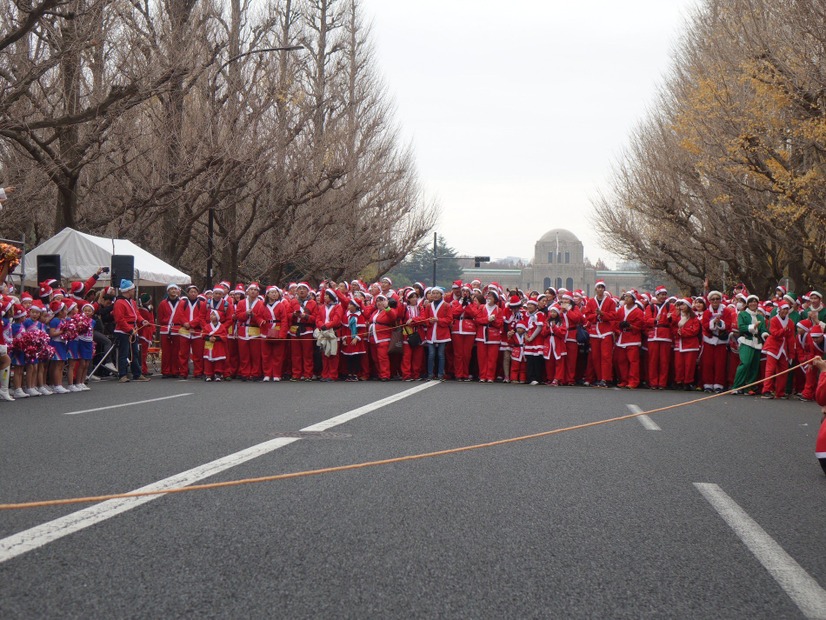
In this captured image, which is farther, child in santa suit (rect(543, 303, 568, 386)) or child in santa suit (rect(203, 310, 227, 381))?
child in santa suit (rect(203, 310, 227, 381))

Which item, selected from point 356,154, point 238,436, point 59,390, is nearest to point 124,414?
point 238,436

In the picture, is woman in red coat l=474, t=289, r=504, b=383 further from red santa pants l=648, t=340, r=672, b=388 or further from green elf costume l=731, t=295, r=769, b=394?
green elf costume l=731, t=295, r=769, b=394

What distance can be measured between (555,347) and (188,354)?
7561 mm

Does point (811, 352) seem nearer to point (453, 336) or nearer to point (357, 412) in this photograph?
point (453, 336)

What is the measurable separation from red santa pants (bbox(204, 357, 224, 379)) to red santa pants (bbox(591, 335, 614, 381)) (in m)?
7.47

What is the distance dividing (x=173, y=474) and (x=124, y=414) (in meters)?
4.73

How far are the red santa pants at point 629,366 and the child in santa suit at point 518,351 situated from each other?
6.25ft

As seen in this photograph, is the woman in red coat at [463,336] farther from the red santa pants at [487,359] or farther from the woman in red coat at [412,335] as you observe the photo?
the woman in red coat at [412,335]

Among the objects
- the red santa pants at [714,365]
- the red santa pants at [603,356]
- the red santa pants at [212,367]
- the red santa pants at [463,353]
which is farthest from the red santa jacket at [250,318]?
the red santa pants at [714,365]

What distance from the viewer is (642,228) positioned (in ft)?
133

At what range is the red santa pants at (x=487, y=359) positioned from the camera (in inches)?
774

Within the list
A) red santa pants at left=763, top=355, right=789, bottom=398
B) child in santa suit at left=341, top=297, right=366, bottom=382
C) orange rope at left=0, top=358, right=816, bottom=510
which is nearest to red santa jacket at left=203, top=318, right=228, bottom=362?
child in santa suit at left=341, top=297, right=366, bottom=382

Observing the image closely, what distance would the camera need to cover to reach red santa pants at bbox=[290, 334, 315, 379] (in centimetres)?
1970

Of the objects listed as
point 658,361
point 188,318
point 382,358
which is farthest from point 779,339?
point 188,318
